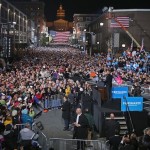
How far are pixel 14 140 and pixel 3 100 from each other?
6.39m

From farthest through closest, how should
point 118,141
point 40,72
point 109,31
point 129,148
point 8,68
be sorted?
point 109,31 → point 8,68 → point 40,72 → point 118,141 → point 129,148

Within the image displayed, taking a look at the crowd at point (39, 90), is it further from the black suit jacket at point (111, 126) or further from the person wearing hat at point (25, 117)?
the black suit jacket at point (111, 126)

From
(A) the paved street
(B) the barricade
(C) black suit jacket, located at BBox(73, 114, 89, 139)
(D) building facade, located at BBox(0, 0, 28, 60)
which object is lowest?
(A) the paved street

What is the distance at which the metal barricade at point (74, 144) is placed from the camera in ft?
44.0

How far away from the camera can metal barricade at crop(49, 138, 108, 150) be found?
44.0 feet

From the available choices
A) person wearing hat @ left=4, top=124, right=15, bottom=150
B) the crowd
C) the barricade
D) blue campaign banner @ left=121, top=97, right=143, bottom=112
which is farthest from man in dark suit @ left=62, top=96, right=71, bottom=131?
person wearing hat @ left=4, top=124, right=15, bottom=150

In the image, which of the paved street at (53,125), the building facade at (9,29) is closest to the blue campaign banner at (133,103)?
the paved street at (53,125)

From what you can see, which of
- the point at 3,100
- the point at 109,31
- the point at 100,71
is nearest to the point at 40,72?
the point at 100,71

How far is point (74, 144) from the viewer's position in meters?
13.8

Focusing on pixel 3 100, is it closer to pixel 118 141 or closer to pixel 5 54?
pixel 118 141

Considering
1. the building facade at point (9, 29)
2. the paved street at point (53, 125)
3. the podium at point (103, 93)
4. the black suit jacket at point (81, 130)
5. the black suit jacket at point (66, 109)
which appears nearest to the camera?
the black suit jacket at point (81, 130)

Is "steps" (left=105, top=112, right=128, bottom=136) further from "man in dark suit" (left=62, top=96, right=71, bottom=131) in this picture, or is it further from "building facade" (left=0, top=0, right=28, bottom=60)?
"building facade" (left=0, top=0, right=28, bottom=60)

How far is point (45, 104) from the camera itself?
2391 cm

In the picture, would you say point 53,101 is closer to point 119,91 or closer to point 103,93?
point 103,93
